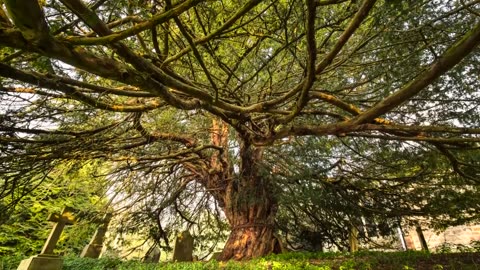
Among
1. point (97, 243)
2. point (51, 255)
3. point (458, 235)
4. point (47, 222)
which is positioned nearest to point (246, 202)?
point (51, 255)

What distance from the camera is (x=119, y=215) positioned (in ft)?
25.1

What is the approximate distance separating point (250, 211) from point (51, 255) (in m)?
4.29

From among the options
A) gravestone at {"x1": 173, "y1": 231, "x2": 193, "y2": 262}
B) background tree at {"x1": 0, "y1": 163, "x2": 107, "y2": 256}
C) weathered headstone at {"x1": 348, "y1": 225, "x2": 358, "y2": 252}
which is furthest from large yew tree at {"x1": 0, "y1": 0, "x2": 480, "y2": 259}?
weathered headstone at {"x1": 348, "y1": 225, "x2": 358, "y2": 252}

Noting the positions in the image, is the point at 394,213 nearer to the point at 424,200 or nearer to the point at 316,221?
the point at 424,200

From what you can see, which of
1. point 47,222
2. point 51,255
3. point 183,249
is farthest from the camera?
point 47,222

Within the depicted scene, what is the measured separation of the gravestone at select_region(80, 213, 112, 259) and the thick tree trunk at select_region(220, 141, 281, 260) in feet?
11.0

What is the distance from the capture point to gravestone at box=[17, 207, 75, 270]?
528cm

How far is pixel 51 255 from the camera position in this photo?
19.1 feet

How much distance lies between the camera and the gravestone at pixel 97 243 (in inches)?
289

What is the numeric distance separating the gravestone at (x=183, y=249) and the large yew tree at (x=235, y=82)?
950 millimetres

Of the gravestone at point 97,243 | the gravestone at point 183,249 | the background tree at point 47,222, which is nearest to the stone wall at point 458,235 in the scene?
the gravestone at point 183,249

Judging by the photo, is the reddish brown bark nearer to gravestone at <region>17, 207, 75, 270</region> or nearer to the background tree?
the background tree

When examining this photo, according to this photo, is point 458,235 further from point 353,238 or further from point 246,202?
point 246,202

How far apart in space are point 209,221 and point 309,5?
7556 mm
